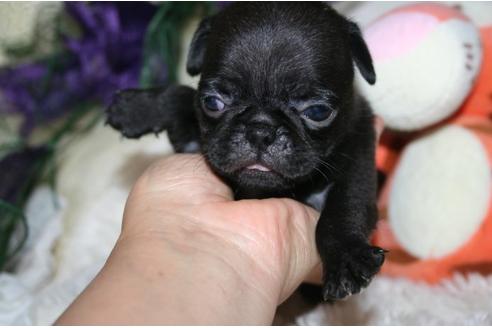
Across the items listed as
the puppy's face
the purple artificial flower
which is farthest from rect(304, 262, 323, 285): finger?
the purple artificial flower

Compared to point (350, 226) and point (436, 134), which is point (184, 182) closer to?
point (350, 226)

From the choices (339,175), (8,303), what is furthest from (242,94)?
(8,303)

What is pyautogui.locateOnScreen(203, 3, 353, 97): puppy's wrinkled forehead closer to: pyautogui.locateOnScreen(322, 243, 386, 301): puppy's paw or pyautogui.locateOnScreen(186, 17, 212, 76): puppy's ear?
pyautogui.locateOnScreen(186, 17, 212, 76): puppy's ear

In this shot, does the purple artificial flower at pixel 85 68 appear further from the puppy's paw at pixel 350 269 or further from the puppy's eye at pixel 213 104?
the puppy's paw at pixel 350 269

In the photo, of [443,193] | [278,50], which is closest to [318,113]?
[278,50]

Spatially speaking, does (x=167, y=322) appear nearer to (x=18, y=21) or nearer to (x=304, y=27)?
(x=304, y=27)

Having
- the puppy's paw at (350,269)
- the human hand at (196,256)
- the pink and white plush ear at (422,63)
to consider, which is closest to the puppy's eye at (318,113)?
the human hand at (196,256)

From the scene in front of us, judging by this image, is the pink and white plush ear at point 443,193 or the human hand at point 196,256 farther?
the pink and white plush ear at point 443,193
